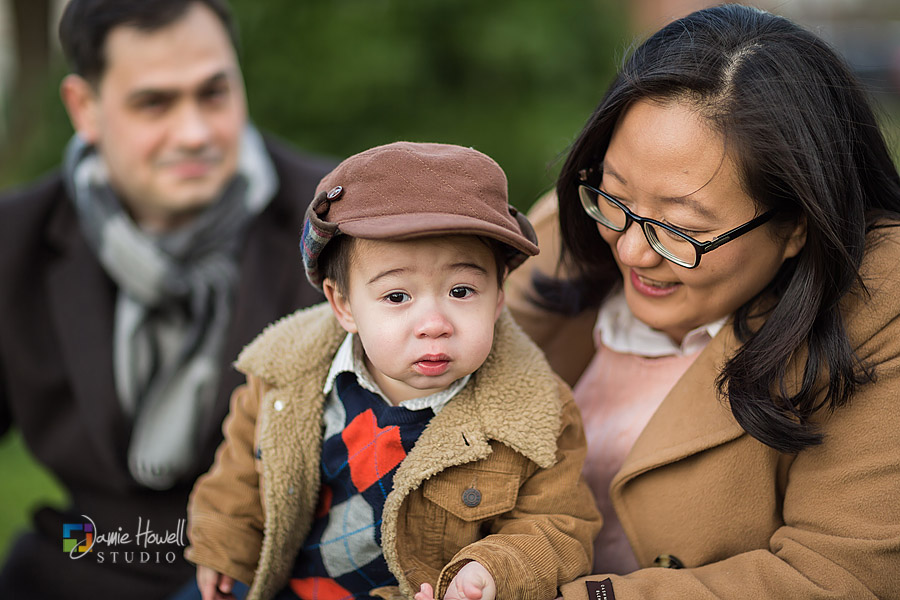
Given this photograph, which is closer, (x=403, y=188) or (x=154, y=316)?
(x=403, y=188)

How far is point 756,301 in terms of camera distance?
229 cm

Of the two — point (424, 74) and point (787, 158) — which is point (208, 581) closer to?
point (787, 158)

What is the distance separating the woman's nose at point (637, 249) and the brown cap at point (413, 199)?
256 millimetres

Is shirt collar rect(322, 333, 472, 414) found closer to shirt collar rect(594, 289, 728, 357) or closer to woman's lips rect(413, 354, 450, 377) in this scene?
woman's lips rect(413, 354, 450, 377)

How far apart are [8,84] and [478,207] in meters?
7.83

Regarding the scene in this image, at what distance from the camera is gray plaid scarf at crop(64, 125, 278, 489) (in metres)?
3.38

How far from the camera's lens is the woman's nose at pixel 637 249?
7.19ft

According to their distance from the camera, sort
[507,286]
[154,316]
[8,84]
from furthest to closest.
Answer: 1. [8,84]
2. [154,316]
3. [507,286]

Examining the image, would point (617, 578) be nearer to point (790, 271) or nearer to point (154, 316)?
point (790, 271)

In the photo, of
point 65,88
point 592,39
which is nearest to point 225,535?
point 65,88

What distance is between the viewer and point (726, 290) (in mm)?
2217

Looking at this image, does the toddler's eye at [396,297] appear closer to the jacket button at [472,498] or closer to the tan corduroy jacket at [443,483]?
the tan corduroy jacket at [443,483]

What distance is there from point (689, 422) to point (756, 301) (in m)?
0.35

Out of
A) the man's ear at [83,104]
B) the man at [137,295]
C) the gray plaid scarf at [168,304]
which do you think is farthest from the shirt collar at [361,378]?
the man's ear at [83,104]
